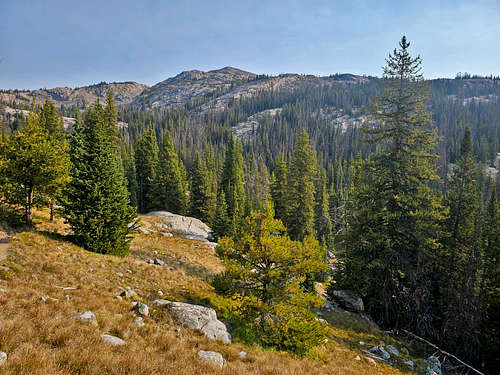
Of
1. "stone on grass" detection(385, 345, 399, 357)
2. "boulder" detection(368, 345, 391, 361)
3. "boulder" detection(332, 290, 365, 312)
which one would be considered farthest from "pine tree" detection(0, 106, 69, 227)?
"stone on grass" detection(385, 345, 399, 357)

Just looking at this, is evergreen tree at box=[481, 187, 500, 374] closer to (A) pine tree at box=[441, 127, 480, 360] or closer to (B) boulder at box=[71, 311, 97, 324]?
(A) pine tree at box=[441, 127, 480, 360]

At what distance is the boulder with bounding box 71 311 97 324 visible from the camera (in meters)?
6.75

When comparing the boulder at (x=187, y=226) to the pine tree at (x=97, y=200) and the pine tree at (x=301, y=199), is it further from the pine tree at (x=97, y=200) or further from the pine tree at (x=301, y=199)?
the pine tree at (x=97, y=200)

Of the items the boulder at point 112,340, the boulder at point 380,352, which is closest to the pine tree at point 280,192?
the boulder at point 380,352

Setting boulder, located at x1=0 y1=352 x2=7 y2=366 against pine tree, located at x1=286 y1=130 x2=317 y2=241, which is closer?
boulder, located at x1=0 y1=352 x2=7 y2=366

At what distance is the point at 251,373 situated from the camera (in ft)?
20.6

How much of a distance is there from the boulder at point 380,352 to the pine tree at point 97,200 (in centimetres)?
1493

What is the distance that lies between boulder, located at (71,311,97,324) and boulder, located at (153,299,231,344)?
8.90 feet

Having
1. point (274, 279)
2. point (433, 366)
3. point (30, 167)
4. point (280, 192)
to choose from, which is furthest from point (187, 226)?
point (433, 366)

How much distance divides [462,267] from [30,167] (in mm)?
28522

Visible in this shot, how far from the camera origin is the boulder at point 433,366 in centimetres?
1283

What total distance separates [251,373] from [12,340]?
510 cm

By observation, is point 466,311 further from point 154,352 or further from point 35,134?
point 35,134

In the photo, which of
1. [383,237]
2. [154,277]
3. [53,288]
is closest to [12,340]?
[53,288]
